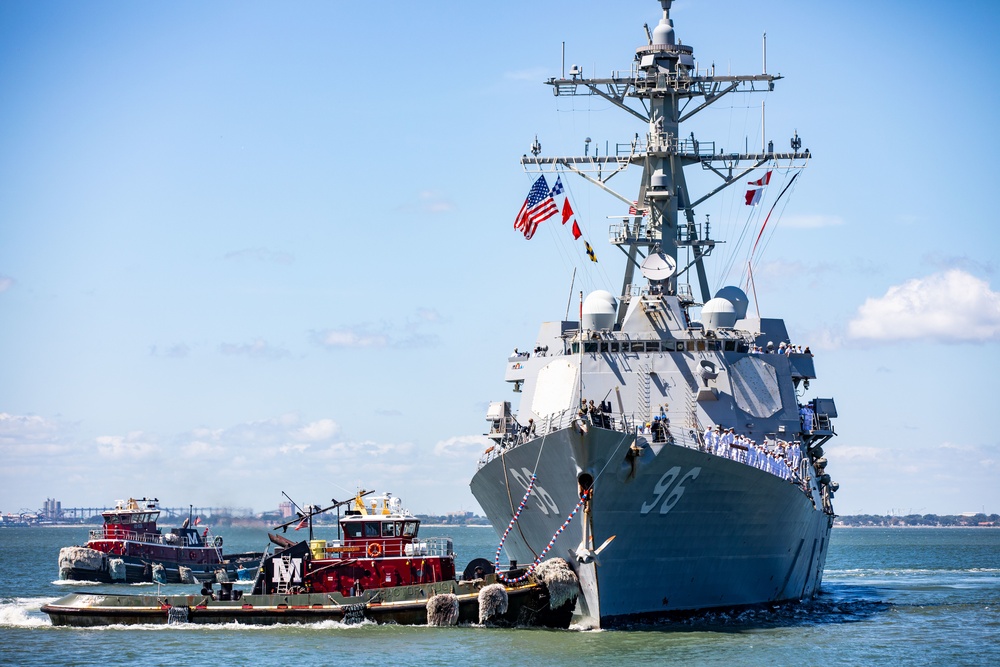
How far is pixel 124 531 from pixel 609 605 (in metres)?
29.1

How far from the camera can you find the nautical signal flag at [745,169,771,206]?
1422 inches

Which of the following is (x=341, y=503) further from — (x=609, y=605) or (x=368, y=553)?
(x=609, y=605)

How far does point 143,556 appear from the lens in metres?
50.2

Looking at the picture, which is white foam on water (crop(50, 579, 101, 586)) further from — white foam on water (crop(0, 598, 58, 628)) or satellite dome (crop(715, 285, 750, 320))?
satellite dome (crop(715, 285, 750, 320))

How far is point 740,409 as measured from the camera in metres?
31.2

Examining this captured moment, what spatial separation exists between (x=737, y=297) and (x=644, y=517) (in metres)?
10.5

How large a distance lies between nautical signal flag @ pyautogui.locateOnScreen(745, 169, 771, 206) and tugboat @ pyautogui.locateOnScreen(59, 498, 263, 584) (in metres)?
21.2

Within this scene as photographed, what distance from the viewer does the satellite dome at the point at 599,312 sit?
3209 centimetres

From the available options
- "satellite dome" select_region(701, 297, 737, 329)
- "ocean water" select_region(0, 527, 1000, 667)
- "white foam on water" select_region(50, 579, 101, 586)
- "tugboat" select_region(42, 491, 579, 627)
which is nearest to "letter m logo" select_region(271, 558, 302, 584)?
"tugboat" select_region(42, 491, 579, 627)

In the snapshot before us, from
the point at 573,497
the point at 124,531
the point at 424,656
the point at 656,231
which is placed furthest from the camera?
the point at 124,531

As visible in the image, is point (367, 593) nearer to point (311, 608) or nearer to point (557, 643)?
point (311, 608)

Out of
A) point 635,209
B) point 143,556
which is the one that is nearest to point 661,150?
point 635,209

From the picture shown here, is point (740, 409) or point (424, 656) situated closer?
point (424, 656)

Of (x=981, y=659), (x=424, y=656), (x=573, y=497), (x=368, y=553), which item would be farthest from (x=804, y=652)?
(x=368, y=553)
